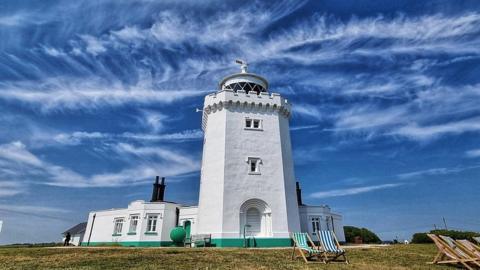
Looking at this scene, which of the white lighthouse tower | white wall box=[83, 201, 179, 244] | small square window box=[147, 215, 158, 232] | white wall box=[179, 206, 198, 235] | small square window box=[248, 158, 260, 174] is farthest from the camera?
small square window box=[147, 215, 158, 232]

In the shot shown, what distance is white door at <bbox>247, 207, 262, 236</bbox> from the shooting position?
19.5 m

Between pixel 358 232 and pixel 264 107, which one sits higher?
pixel 264 107

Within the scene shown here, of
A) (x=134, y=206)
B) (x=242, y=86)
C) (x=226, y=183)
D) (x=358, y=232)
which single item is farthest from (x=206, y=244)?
(x=358, y=232)

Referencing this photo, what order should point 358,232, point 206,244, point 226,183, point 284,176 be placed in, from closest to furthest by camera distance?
1. point 206,244
2. point 226,183
3. point 284,176
4. point 358,232

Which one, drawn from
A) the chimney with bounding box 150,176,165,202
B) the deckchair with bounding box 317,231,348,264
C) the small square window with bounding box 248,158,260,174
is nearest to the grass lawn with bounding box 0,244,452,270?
the deckchair with bounding box 317,231,348,264

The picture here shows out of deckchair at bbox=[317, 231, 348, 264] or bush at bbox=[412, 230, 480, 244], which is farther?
bush at bbox=[412, 230, 480, 244]

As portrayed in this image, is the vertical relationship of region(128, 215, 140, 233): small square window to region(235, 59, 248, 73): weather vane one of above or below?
below

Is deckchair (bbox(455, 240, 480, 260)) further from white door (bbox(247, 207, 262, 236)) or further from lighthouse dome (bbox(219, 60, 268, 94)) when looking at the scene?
lighthouse dome (bbox(219, 60, 268, 94))

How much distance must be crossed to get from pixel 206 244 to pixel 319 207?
37.5ft

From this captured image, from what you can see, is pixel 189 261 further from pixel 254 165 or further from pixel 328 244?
pixel 254 165

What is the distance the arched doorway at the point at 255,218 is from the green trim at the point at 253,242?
523mm

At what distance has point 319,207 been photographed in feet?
81.4

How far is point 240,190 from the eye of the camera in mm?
19672

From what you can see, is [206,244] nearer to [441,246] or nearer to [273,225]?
[273,225]
